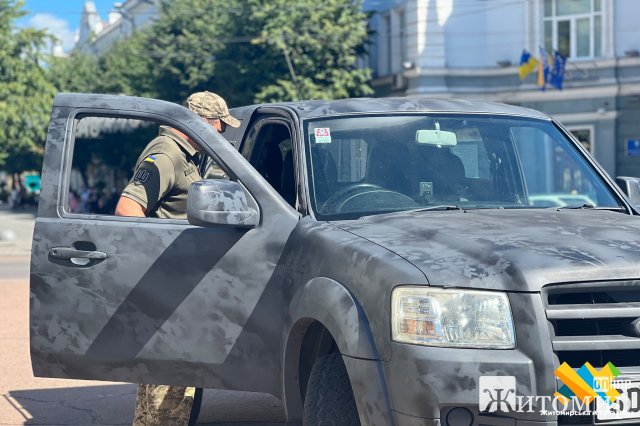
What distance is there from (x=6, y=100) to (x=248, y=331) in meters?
28.2

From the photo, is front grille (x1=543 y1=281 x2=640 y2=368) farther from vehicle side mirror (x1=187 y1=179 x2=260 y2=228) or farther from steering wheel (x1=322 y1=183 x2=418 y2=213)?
vehicle side mirror (x1=187 y1=179 x2=260 y2=228)

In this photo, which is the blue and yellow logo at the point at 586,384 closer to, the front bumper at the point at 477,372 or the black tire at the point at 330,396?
the front bumper at the point at 477,372

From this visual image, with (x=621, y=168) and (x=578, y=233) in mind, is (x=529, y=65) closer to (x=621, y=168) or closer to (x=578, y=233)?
(x=621, y=168)

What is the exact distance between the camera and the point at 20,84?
30703 mm

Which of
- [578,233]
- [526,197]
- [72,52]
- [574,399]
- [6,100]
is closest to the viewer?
[574,399]

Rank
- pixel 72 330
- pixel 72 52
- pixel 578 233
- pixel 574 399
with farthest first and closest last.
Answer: pixel 72 52, pixel 72 330, pixel 578 233, pixel 574 399

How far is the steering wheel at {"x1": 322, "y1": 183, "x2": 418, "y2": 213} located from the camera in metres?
4.47

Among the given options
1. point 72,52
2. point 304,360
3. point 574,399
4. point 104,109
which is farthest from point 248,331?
point 72,52

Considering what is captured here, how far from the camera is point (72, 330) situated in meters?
4.51

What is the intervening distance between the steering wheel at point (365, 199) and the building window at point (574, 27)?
94.5 feet

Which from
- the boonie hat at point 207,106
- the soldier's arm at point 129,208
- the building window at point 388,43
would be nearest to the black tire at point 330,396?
the soldier's arm at point 129,208

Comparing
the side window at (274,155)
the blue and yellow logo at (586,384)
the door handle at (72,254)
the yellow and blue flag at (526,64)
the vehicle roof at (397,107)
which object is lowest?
the blue and yellow logo at (586,384)

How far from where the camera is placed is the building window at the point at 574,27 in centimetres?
3178

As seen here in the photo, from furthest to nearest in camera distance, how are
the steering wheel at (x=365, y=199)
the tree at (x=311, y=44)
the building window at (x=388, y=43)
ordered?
the building window at (x=388, y=43) < the tree at (x=311, y=44) < the steering wheel at (x=365, y=199)
